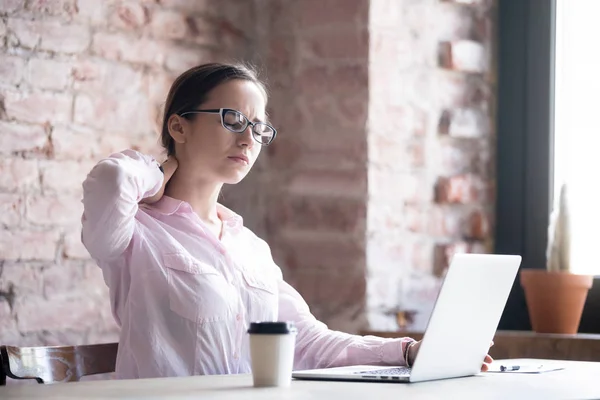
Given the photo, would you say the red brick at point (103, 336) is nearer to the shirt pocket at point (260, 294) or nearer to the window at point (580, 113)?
the shirt pocket at point (260, 294)

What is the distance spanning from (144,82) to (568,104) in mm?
1345

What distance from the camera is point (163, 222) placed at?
2.09 metres

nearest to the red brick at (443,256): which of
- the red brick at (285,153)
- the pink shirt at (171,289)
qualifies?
the red brick at (285,153)

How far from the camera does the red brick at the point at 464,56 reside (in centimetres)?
304

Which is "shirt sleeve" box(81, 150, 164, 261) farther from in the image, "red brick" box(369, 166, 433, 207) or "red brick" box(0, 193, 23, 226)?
"red brick" box(369, 166, 433, 207)

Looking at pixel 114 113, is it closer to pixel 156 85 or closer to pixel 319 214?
pixel 156 85

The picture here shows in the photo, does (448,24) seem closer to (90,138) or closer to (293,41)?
(293,41)

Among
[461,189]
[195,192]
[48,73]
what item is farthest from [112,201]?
[461,189]

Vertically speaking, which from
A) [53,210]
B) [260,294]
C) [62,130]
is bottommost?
[260,294]

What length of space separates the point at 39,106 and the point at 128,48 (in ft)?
1.11

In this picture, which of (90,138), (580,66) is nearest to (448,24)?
(580,66)

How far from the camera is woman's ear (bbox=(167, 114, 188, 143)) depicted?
7.15ft

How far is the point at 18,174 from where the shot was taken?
2.46 m

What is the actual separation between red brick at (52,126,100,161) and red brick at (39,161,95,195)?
0.02 metres
